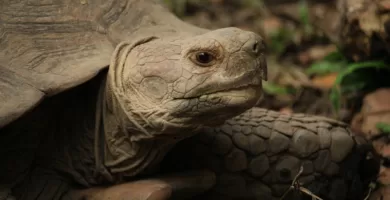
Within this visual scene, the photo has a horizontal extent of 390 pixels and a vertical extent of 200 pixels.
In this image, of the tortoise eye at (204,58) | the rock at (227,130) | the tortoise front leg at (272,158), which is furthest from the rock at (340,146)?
the tortoise eye at (204,58)

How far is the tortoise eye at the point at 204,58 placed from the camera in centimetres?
239

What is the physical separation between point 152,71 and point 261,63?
400mm

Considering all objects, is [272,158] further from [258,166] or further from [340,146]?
[340,146]

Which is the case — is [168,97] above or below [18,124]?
above

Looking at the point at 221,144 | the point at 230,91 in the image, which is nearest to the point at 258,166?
the point at 221,144

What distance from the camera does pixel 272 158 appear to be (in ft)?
9.88

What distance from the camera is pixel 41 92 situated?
95.0 inches

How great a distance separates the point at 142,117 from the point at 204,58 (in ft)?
1.06

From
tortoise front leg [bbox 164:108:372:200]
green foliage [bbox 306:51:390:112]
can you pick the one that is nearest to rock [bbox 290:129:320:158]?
tortoise front leg [bbox 164:108:372:200]

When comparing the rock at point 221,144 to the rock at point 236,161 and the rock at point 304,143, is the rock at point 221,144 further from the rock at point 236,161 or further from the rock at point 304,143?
the rock at point 304,143

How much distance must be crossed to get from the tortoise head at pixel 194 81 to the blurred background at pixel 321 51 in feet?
4.65

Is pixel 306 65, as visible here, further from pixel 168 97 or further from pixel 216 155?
pixel 168 97

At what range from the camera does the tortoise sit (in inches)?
94.3

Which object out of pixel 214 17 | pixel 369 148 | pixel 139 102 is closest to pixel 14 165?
pixel 139 102
